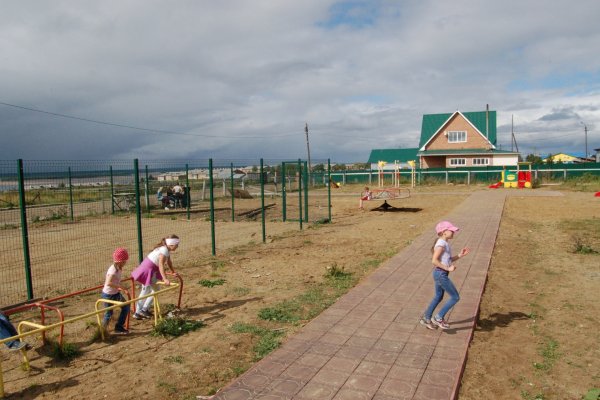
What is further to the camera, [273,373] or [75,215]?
[75,215]

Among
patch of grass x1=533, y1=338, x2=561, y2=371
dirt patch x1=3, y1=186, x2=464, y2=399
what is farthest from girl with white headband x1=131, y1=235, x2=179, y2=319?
patch of grass x1=533, y1=338, x2=561, y2=371

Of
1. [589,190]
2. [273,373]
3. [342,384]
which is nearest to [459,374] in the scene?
[342,384]

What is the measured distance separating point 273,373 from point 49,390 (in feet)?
Result: 6.38

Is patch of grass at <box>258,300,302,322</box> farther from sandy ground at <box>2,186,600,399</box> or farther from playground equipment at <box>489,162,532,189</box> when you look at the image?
playground equipment at <box>489,162,532,189</box>

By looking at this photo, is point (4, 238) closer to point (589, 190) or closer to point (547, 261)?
point (547, 261)

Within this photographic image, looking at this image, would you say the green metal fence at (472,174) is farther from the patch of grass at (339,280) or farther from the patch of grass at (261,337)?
the patch of grass at (261,337)

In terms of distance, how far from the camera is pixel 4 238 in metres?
13.7

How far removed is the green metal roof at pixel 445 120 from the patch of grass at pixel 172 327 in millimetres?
47814

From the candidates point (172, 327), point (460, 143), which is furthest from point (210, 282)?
point (460, 143)

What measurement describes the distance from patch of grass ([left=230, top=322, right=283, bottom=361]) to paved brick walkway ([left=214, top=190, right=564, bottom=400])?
0.16 m

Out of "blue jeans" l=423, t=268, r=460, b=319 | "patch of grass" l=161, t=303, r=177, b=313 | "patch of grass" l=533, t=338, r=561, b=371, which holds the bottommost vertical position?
"patch of grass" l=533, t=338, r=561, b=371

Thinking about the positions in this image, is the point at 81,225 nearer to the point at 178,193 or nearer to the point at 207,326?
the point at 178,193

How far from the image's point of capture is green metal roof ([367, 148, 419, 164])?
62406 mm

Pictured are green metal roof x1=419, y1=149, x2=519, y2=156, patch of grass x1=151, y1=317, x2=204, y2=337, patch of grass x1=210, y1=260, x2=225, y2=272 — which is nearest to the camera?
patch of grass x1=151, y1=317, x2=204, y2=337
